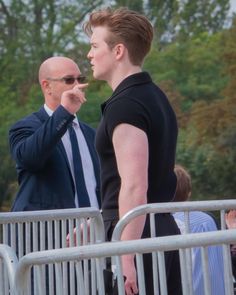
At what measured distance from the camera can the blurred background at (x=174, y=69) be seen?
93.7 ft

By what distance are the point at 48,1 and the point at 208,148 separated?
42.1 feet

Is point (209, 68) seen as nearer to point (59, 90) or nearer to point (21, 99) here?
point (21, 99)

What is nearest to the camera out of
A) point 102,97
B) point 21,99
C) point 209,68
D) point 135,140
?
point 135,140

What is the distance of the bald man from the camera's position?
4.95 meters

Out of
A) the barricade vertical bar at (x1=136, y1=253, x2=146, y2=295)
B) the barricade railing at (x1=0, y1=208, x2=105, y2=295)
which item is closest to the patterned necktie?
the barricade railing at (x1=0, y1=208, x2=105, y2=295)

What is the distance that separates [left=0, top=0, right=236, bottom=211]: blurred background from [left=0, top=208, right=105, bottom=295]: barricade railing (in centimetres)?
2279

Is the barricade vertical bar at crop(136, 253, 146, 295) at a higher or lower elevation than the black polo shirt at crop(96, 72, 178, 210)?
lower

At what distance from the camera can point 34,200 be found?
199 inches

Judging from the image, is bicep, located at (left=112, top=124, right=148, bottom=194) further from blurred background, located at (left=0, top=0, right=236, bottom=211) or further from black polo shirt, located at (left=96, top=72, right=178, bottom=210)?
blurred background, located at (left=0, top=0, right=236, bottom=211)

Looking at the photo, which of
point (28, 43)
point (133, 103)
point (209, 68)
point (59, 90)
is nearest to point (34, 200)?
point (59, 90)

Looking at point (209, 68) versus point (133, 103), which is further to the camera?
point (209, 68)

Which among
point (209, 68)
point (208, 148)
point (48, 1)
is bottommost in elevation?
point (208, 148)

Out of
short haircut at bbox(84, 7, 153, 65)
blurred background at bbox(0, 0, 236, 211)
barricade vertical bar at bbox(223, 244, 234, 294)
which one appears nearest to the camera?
barricade vertical bar at bbox(223, 244, 234, 294)

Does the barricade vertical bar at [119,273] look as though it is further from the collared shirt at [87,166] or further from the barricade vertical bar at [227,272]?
the collared shirt at [87,166]
